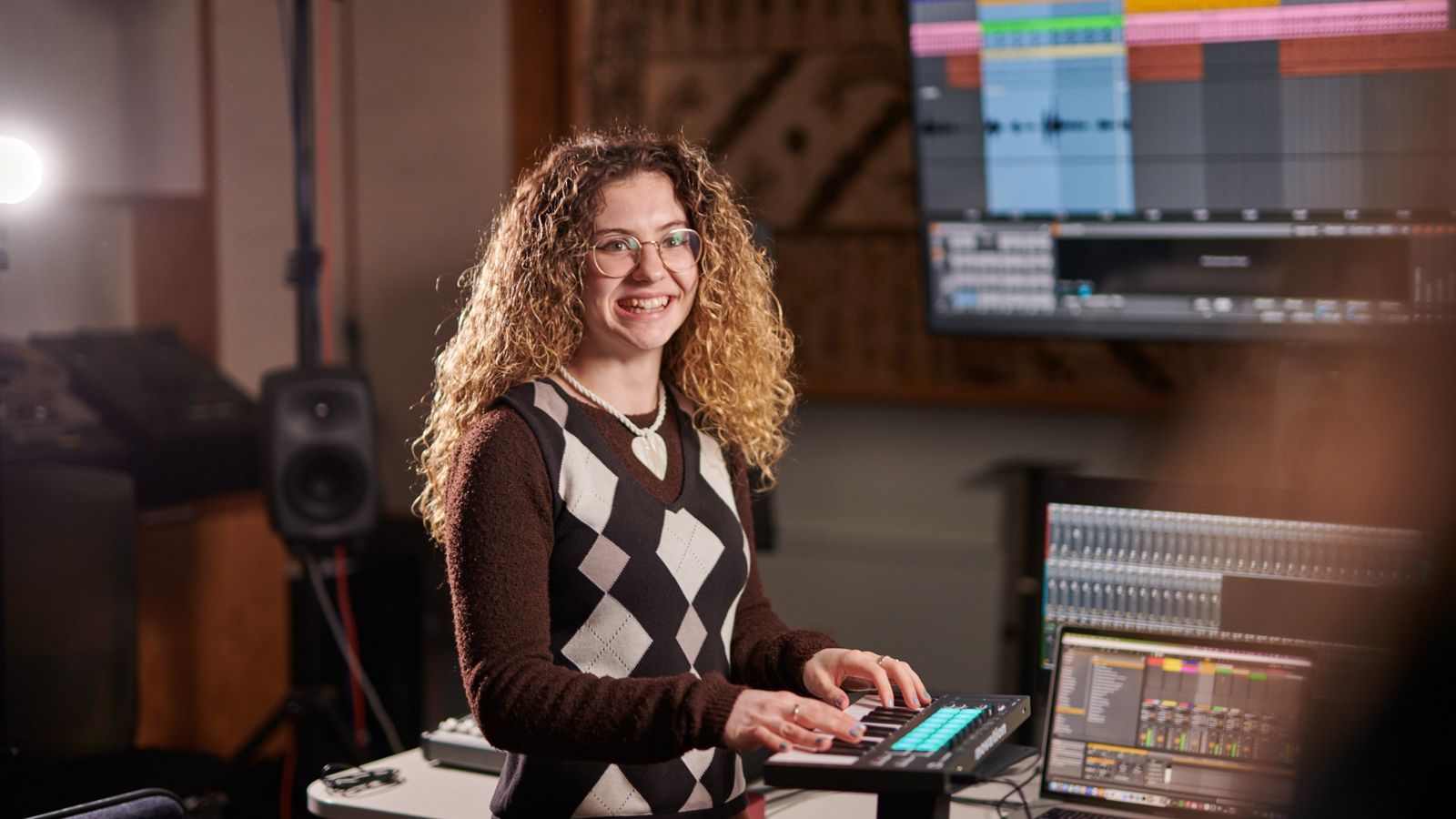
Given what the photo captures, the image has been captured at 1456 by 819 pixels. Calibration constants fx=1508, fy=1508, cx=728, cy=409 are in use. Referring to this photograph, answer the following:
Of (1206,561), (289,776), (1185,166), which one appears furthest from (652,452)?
(289,776)

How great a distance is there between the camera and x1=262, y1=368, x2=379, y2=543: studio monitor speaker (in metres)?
3.19

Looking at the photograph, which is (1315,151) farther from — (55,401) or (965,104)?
(55,401)

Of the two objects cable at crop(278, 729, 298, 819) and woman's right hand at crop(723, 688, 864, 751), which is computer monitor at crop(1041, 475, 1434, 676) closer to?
woman's right hand at crop(723, 688, 864, 751)

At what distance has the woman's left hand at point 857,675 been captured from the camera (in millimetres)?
1481

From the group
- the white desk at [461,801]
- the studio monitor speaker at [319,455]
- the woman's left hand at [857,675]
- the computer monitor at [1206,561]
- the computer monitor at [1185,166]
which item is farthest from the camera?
the studio monitor speaker at [319,455]

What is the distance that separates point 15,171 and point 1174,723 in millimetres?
2001

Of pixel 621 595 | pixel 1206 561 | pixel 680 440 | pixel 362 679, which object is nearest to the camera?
pixel 621 595

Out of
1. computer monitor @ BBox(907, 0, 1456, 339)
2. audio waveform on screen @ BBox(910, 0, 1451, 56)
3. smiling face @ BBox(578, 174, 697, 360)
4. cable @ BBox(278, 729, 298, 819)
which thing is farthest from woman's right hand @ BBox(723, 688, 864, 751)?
cable @ BBox(278, 729, 298, 819)

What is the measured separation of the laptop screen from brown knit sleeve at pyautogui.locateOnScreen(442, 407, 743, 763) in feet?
1.95

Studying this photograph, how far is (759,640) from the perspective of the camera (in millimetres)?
1685

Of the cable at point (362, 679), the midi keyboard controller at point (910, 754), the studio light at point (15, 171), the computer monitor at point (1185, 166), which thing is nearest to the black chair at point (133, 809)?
the midi keyboard controller at point (910, 754)

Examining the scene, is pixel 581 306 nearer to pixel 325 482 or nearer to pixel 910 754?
pixel 910 754

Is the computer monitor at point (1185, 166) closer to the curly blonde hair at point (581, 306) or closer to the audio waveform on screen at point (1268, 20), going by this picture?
the audio waveform on screen at point (1268, 20)

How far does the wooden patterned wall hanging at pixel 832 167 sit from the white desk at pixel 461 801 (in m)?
1.80
